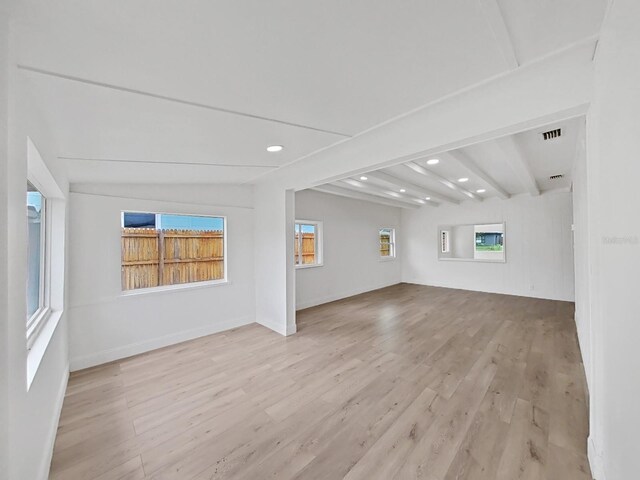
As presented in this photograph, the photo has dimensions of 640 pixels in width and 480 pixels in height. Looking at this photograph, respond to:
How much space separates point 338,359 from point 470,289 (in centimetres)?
557

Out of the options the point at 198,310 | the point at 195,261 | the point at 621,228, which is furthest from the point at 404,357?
the point at 195,261

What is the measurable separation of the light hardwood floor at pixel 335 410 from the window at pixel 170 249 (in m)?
0.95

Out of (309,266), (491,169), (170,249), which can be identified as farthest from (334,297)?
(491,169)

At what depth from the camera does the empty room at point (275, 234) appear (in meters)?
1.01

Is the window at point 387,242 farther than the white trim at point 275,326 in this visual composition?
Yes

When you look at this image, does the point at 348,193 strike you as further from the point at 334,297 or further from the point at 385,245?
the point at 385,245

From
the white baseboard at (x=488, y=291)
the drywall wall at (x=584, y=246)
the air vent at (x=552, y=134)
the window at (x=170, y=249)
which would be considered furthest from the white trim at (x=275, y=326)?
the white baseboard at (x=488, y=291)

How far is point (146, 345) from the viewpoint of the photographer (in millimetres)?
3373

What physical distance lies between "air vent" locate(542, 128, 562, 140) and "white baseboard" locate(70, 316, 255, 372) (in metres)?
4.65

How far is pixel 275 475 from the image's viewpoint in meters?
1.60

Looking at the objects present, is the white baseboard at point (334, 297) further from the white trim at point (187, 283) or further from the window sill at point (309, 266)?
the white trim at point (187, 283)

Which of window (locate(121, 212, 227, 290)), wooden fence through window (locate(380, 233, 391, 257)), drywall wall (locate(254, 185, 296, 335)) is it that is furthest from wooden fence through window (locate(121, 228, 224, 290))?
wooden fence through window (locate(380, 233, 391, 257))

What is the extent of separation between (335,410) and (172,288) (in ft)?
8.90

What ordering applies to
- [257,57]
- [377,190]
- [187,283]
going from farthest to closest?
[377,190] → [187,283] → [257,57]
